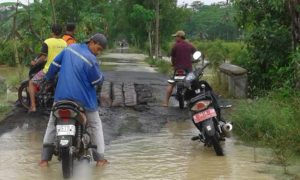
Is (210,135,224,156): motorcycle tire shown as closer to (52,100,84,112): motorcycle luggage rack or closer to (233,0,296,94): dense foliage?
(52,100,84,112): motorcycle luggage rack

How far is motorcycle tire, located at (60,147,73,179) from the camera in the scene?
6309 mm

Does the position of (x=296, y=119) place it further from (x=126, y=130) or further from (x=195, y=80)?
(x=126, y=130)

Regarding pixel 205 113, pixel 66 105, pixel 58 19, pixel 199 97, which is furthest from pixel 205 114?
pixel 58 19

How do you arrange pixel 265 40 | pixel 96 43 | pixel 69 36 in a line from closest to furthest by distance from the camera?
pixel 96 43, pixel 69 36, pixel 265 40

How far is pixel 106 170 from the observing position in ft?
23.0

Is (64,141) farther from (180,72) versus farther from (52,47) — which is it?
(180,72)

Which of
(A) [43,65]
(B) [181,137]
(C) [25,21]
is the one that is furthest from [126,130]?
(C) [25,21]

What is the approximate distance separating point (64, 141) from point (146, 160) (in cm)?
163

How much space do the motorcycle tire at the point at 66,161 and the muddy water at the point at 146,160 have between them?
0.66 feet

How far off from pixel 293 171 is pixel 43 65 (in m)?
5.51

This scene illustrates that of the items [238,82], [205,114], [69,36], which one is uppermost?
[69,36]

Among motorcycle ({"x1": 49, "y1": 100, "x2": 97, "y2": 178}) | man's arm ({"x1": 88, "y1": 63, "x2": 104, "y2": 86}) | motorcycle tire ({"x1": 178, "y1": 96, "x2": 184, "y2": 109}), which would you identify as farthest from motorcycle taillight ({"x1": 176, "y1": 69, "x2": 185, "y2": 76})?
motorcycle ({"x1": 49, "y1": 100, "x2": 97, "y2": 178})

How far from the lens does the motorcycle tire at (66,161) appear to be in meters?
6.31

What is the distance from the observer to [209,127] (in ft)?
25.7
